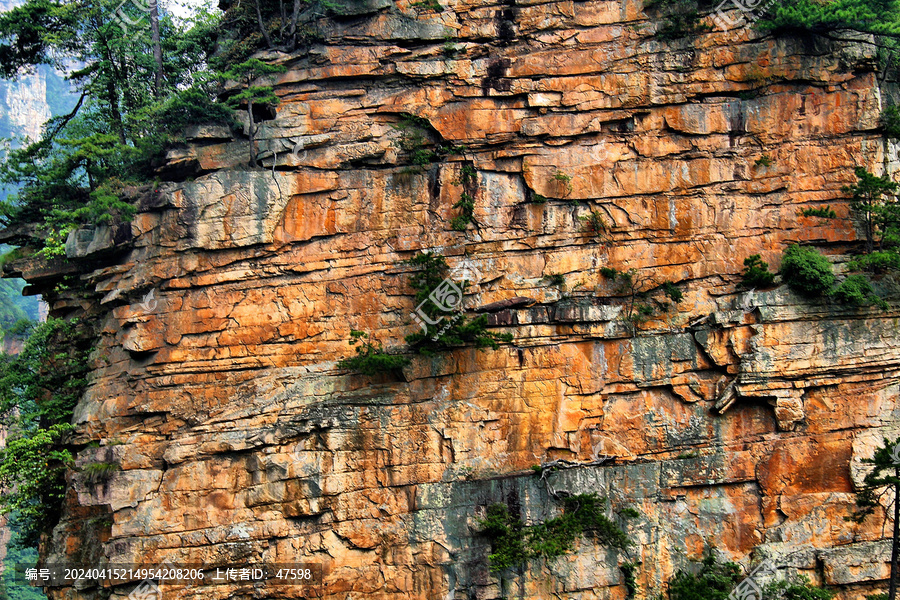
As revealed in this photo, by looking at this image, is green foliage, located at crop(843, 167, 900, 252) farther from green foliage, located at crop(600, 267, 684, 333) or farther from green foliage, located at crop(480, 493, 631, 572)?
green foliage, located at crop(480, 493, 631, 572)

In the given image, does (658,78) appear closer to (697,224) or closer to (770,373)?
(697,224)

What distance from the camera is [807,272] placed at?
657 inches

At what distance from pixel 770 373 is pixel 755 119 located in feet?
21.3

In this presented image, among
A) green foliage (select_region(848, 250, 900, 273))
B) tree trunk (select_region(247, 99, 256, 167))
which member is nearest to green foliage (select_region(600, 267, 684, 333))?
green foliage (select_region(848, 250, 900, 273))

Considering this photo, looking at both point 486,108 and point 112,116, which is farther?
point 112,116

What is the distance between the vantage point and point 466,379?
17359mm

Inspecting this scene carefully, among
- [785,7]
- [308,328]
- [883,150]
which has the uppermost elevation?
[785,7]

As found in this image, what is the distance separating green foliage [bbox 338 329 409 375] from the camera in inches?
650

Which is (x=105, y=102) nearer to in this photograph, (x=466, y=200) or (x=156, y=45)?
(x=156, y=45)

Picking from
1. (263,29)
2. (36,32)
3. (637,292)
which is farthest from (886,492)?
(36,32)

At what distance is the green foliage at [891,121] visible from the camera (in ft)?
56.6

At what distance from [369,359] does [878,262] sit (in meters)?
12.4

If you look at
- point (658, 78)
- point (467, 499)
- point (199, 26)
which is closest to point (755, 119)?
point (658, 78)

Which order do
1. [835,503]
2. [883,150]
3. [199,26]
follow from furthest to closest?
1. [199,26]
2. [883,150]
3. [835,503]
